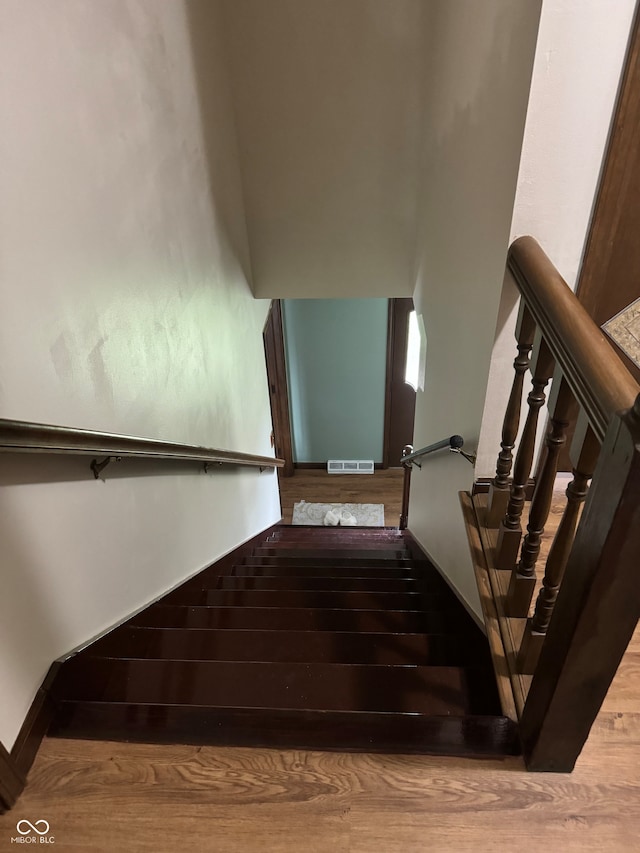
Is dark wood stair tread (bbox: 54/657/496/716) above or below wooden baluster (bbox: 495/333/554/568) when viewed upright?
below

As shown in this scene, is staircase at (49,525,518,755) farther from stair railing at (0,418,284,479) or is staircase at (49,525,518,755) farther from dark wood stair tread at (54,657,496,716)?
stair railing at (0,418,284,479)

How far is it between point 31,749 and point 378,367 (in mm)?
4764

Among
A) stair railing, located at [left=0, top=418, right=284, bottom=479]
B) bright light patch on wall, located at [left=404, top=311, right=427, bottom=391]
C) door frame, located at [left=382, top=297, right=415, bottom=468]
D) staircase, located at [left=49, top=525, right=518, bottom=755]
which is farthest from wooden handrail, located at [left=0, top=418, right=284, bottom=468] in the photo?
door frame, located at [left=382, top=297, right=415, bottom=468]

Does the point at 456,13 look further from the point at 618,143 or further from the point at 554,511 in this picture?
the point at 554,511

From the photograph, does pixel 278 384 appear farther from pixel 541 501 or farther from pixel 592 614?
pixel 592 614

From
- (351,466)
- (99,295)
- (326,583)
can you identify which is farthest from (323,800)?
(351,466)

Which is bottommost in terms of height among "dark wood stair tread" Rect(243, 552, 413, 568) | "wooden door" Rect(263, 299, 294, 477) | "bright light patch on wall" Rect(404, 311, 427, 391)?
"dark wood stair tread" Rect(243, 552, 413, 568)

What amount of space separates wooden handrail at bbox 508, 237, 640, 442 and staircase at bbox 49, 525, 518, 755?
2.65 ft

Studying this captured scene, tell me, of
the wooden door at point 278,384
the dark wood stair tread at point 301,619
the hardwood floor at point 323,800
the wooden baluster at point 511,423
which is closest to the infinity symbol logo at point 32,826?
the hardwood floor at point 323,800

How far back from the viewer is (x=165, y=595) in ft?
6.17

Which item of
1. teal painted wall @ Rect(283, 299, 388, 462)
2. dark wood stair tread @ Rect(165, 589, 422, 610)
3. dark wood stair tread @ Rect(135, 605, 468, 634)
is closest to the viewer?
dark wood stair tread @ Rect(135, 605, 468, 634)

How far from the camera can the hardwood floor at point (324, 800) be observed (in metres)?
0.98

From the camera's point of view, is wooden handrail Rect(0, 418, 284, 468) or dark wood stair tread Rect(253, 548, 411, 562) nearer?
wooden handrail Rect(0, 418, 284, 468)

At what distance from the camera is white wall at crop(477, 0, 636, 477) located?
1134 mm
